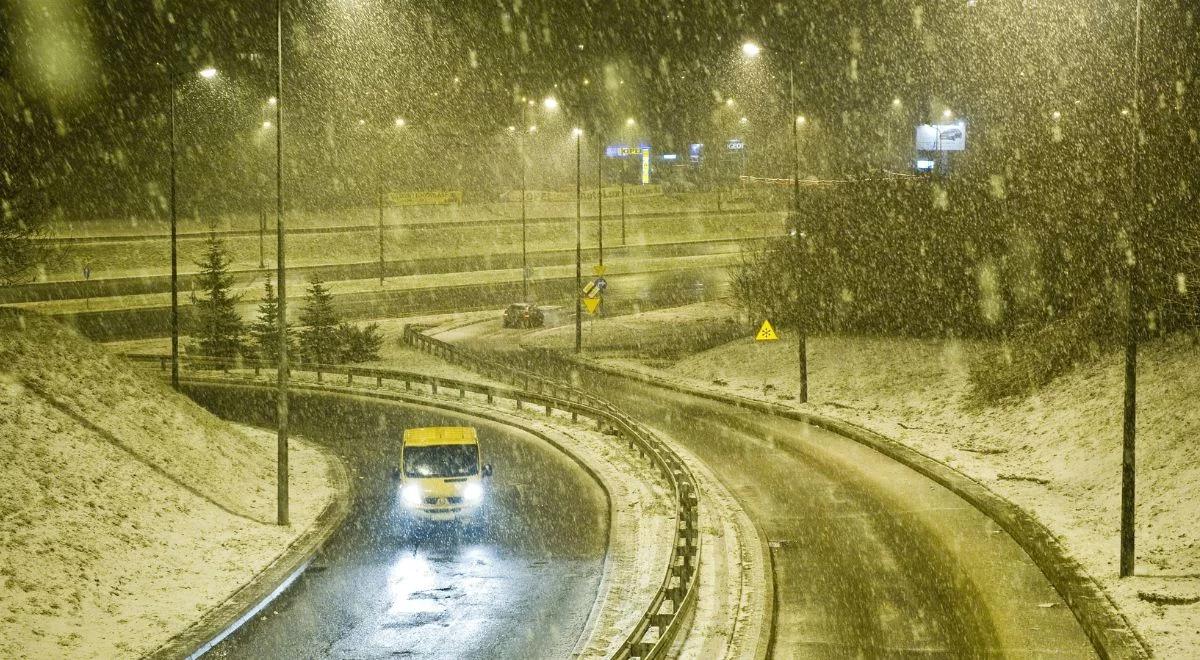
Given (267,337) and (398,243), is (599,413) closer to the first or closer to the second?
(267,337)

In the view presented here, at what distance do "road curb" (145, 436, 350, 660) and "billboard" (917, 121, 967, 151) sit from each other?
62.8 m

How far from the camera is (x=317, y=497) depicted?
23578 mm

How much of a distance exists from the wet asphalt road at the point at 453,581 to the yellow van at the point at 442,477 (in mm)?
416

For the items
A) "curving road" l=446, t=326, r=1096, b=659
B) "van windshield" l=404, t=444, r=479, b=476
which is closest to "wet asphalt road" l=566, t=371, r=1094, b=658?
"curving road" l=446, t=326, r=1096, b=659

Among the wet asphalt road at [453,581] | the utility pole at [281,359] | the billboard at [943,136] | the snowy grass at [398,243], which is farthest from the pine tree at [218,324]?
the billboard at [943,136]

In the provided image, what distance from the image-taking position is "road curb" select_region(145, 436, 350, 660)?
14688mm

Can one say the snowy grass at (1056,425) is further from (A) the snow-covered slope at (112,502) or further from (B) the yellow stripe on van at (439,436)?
(A) the snow-covered slope at (112,502)

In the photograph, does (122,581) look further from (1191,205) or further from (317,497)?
(1191,205)

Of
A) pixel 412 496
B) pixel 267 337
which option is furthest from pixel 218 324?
pixel 412 496

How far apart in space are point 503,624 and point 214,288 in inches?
1284

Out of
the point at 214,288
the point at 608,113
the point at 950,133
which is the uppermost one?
the point at 608,113

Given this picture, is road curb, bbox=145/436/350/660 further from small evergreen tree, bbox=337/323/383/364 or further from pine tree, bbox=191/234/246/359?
pine tree, bbox=191/234/246/359

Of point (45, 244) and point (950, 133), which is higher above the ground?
point (950, 133)

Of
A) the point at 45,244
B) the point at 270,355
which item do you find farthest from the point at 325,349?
the point at 45,244
